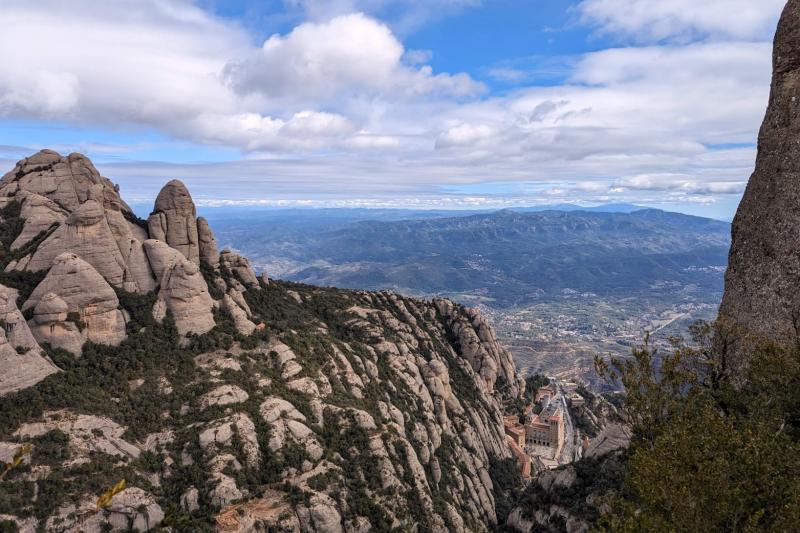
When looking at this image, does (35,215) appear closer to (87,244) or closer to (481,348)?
(87,244)

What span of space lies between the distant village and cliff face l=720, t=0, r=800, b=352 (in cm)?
8364

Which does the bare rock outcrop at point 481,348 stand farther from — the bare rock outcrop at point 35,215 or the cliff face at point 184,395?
the bare rock outcrop at point 35,215

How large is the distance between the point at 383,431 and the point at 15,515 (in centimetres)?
→ 4448

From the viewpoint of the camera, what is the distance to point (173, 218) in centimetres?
8644

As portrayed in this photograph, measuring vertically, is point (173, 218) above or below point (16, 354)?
above

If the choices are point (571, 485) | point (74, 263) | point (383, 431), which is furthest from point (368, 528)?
point (74, 263)

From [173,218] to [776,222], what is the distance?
84365mm

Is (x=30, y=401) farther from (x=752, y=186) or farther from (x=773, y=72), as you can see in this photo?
(x=773, y=72)

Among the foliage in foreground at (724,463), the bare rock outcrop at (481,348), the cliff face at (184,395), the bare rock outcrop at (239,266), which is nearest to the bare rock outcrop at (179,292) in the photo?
the cliff face at (184,395)

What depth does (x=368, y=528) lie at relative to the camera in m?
58.9

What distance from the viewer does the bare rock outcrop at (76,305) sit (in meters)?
61.9

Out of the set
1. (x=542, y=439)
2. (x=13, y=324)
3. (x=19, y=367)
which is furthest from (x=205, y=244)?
(x=542, y=439)

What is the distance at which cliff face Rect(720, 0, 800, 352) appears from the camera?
3638 cm

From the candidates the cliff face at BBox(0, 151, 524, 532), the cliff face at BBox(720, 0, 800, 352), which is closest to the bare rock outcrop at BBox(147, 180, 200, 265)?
the cliff face at BBox(0, 151, 524, 532)
